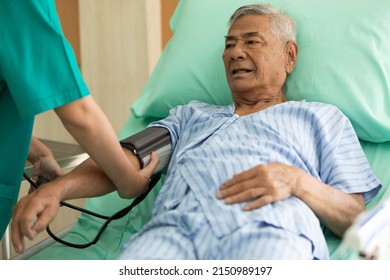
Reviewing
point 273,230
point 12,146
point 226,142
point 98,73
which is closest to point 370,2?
point 226,142

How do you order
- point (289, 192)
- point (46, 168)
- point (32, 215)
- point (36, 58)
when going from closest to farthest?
1. point (36, 58)
2. point (32, 215)
3. point (289, 192)
4. point (46, 168)

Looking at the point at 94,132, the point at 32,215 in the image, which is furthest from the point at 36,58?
the point at 32,215

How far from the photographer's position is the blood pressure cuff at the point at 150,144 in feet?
4.86

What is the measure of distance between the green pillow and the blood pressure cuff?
11.6 inches

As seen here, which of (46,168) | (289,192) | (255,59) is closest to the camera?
(289,192)

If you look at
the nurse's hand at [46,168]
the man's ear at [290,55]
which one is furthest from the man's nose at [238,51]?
the nurse's hand at [46,168]

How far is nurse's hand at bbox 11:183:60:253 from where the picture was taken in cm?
115

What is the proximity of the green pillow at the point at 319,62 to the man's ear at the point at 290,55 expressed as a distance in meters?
0.03

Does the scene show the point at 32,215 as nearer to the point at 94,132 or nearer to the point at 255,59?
the point at 94,132

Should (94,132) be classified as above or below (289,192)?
above

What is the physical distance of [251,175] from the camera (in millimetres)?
1276

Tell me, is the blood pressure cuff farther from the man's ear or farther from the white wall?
the white wall

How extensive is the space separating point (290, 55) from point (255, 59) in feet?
0.46

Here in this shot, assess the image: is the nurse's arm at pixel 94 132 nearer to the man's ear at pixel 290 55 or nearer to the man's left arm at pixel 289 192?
the man's left arm at pixel 289 192
